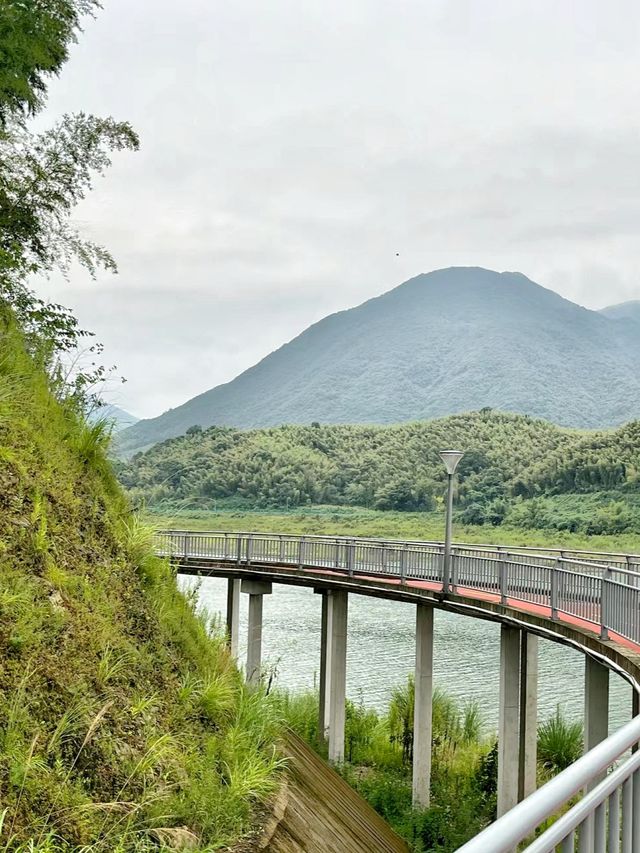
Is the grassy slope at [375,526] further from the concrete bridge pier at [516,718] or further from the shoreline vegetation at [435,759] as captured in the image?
the concrete bridge pier at [516,718]

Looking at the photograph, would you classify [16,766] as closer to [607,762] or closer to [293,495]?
[607,762]

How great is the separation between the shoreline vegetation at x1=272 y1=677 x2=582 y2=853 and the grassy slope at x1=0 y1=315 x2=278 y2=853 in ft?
39.1

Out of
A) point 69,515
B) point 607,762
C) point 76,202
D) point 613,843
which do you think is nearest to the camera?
point 607,762

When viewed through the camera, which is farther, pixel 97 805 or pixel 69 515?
pixel 69 515

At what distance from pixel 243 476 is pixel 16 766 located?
124287mm

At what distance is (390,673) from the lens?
35.0 m

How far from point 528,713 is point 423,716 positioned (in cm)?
270

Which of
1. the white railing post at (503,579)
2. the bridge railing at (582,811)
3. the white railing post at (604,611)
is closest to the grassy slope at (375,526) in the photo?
the white railing post at (503,579)

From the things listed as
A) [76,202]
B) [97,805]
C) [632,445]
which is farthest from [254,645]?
[632,445]

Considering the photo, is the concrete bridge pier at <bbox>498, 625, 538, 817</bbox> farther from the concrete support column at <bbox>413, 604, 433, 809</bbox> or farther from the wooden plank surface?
the wooden plank surface

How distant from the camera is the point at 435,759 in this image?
24.3 m

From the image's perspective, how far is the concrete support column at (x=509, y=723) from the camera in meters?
18.6

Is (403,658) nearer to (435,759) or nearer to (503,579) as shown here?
(435,759)

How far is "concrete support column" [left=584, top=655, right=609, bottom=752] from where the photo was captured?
15180 mm
